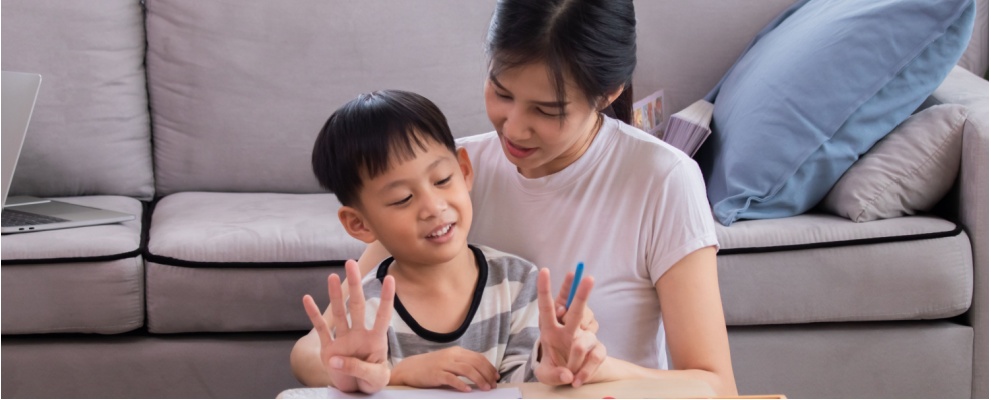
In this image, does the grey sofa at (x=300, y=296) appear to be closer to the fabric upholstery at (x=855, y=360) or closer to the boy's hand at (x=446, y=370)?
the fabric upholstery at (x=855, y=360)

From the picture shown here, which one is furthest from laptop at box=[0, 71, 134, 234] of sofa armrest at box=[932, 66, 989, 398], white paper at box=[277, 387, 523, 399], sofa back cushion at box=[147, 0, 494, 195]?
sofa armrest at box=[932, 66, 989, 398]

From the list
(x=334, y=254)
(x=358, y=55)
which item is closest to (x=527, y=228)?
(x=334, y=254)

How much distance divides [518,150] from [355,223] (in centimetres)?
23

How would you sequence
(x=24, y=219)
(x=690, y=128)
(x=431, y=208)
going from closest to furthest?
(x=431, y=208)
(x=24, y=219)
(x=690, y=128)

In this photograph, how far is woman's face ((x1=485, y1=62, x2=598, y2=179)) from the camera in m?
1.32

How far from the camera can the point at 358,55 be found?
2387 millimetres

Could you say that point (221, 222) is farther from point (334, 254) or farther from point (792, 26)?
point (792, 26)

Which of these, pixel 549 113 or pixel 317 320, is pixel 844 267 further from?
pixel 317 320

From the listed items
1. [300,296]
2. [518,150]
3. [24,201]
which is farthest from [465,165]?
[24,201]

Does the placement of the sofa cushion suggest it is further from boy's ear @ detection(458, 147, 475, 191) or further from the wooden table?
the wooden table

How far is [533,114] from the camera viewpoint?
1340 millimetres

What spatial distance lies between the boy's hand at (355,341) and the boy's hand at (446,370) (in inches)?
2.8

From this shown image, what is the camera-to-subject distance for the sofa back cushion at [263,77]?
7.77 feet

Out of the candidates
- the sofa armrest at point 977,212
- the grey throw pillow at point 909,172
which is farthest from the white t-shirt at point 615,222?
the sofa armrest at point 977,212
